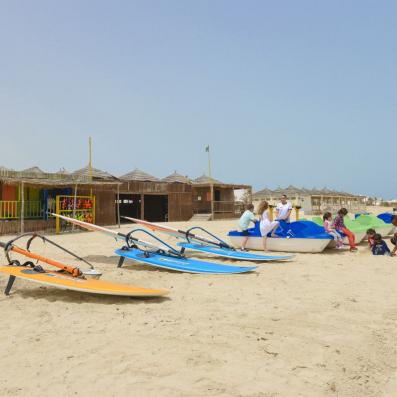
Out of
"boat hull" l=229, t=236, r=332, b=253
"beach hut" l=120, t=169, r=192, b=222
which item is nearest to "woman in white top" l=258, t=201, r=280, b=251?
"boat hull" l=229, t=236, r=332, b=253

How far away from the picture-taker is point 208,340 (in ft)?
11.7

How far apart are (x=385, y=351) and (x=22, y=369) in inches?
117

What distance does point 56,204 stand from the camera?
14961 millimetres

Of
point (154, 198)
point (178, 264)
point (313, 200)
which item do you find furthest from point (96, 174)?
point (313, 200)

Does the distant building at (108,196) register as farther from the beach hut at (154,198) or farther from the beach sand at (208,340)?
the beach sand at (208,340)

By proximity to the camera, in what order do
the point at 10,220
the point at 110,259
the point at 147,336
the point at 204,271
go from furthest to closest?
1. the point at 10,220
2. the point at 110,259
3. the point at 204,271
4. the point at 147,336

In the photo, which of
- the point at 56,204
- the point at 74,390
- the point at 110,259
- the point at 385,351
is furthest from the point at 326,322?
the point at 56,204

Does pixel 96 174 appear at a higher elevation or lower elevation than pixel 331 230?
higher

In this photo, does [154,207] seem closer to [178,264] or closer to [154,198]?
[154,198]

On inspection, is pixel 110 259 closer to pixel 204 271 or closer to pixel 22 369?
pixel 204 271

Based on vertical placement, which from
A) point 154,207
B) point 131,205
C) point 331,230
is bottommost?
point 331,230

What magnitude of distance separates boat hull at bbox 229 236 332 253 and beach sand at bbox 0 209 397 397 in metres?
2.95

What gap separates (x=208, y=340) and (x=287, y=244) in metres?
6.12

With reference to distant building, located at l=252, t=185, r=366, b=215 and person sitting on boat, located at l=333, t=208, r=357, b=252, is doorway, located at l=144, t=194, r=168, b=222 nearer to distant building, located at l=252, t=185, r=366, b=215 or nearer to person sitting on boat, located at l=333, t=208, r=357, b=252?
distant building, located at l=252, t=185, r=366, b=215
